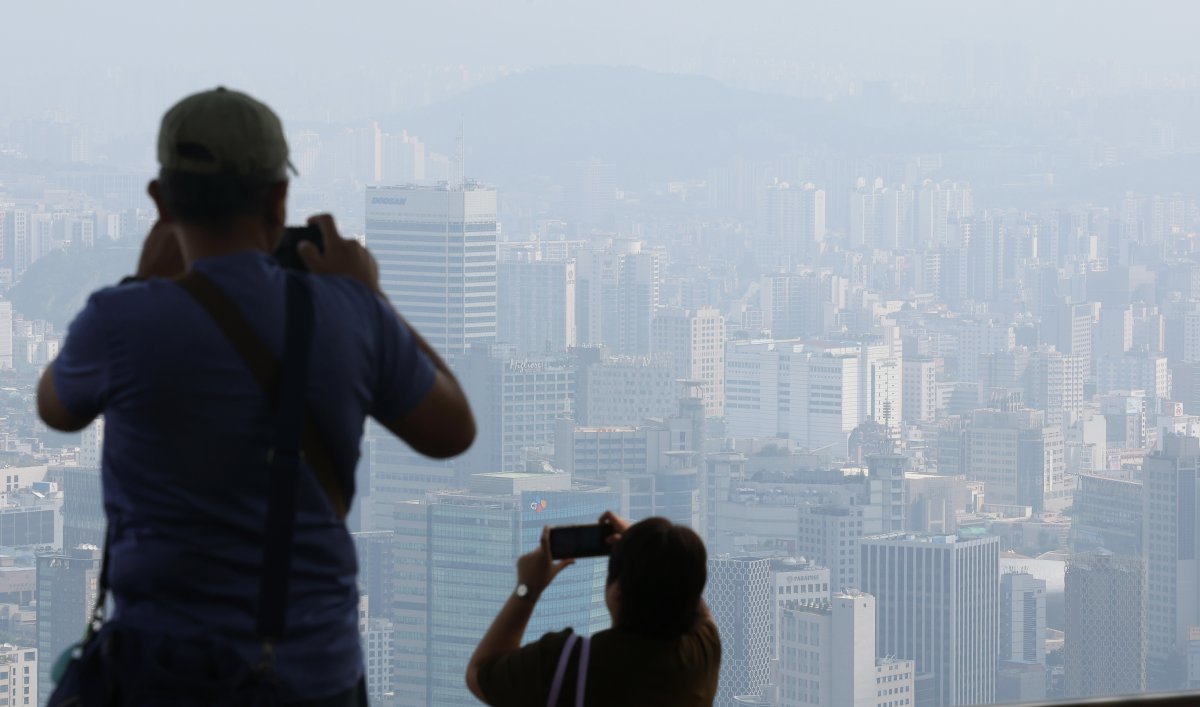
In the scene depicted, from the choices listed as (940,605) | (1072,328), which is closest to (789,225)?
(1072,328)

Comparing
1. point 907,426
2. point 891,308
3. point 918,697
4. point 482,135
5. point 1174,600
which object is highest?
point 482,135

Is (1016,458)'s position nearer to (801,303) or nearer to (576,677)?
(801,303)

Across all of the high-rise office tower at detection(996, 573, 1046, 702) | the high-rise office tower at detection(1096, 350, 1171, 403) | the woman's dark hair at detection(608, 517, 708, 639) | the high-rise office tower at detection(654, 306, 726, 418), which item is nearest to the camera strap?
the woman's dark hair at detection(608, 517, 708, 639)

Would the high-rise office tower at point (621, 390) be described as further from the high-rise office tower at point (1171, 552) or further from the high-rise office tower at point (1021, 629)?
the high-rise office tower at point (1171, 552)

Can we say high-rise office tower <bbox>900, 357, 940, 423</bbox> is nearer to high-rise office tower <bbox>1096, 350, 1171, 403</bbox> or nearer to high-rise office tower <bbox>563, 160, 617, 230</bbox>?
high-rise office tower <bbox>1096, 350, 1171, 403</bbox>

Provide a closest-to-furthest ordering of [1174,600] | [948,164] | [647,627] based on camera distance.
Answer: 1. [647,627]
2. [1174,600]
3. [948,164]

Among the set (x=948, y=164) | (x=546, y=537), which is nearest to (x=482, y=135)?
(x=948, y=164)

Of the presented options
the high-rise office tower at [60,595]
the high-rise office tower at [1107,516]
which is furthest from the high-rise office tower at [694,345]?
the high-rise office tower at [60,595]

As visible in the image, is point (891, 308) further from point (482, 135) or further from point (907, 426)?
point (482, 135)
